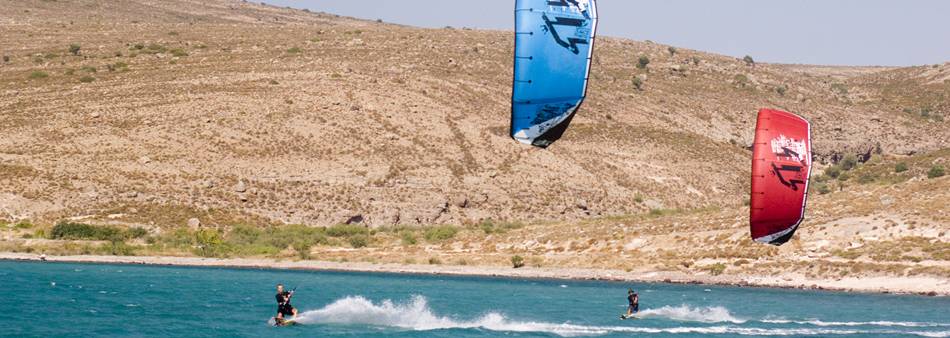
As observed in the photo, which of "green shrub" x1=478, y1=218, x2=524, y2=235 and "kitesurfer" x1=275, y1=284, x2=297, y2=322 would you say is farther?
"green shrub" x1=478, y1=218, x2=524, y2=235

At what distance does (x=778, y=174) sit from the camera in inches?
940

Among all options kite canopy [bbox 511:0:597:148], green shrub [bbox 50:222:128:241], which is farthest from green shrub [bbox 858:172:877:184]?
kite canopy [bbox 511:0:597:148]

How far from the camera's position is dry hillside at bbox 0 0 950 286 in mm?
68625

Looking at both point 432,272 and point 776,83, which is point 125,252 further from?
point 776,83

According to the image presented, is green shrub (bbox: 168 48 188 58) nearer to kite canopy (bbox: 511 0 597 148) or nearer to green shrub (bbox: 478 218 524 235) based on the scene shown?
green shrub (bbox: 478 218 524 235)

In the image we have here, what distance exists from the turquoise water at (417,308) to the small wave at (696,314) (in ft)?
0.22

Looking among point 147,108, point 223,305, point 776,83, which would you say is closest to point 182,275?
point 223,305

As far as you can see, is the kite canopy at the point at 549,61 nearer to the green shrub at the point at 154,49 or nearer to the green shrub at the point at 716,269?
the green shrub at the point at 716,269

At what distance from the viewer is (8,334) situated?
35.8 metres

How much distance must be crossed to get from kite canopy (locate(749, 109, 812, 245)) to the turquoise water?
14.8 metres

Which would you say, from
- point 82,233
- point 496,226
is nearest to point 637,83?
point 496,226

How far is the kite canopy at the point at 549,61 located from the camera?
19.8 metres

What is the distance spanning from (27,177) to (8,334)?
128ft

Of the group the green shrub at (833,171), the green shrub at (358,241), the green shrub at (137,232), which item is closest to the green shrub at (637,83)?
the green shrub at (833,171)
